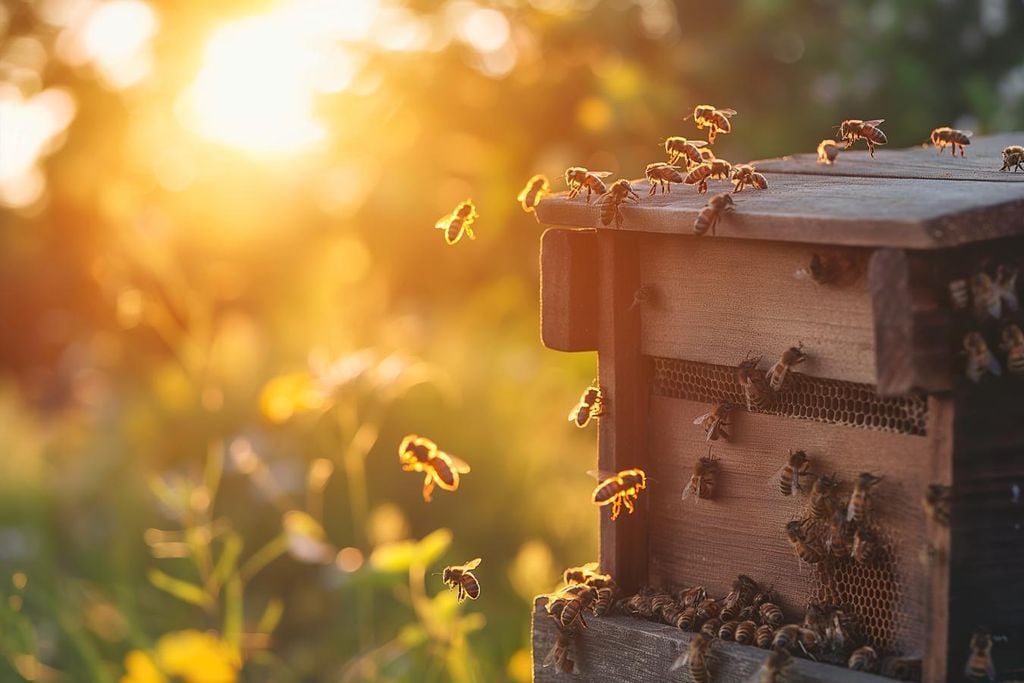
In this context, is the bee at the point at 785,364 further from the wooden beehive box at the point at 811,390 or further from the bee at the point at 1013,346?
the bee at the point at 1013,346

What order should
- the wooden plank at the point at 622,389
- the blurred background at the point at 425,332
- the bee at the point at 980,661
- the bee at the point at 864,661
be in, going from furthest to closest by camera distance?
the blurred background at the point at 425,332 → the wooden plank at the point at 622,389 → the bee at the point at 864,661 → the bee at the point at 980,661

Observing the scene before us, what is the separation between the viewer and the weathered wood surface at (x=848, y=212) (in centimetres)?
177

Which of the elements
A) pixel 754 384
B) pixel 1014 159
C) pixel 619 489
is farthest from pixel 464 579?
pixel 1014 159

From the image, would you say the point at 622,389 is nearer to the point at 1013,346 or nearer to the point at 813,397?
the point at 813,397

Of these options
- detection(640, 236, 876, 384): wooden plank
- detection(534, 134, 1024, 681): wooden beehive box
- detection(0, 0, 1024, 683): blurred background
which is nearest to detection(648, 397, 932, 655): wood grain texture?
detection(534, 134, 1024, 681): wooden beehive box

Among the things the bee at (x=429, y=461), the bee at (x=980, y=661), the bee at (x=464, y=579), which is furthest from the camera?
the bee at (x=429, y=461)

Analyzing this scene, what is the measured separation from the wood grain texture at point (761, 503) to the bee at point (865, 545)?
28 mm

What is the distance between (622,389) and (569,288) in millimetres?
200

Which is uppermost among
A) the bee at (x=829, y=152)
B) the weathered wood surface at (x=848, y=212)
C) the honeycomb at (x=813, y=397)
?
the bee at (x=829, y=152)

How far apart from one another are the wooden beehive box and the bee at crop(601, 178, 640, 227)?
0.07 ft

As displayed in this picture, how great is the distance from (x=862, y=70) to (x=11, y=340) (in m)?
9.01

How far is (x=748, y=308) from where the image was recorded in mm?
2150

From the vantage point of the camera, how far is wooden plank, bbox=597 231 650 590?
2.33m

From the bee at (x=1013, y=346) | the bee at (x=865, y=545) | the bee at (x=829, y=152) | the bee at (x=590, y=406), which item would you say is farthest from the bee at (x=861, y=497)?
the bee at (x=829, y=152)
